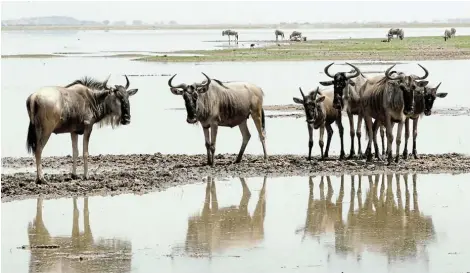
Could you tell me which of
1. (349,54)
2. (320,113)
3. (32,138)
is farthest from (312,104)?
(349,54)

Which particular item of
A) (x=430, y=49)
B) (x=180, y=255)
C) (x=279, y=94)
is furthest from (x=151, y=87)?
(x=430, y=49)

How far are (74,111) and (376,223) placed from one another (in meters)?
5.12

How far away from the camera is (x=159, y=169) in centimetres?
1519

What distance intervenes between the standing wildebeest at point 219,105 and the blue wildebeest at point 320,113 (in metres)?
0.78

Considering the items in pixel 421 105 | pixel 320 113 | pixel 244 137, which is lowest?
pixel 244 137

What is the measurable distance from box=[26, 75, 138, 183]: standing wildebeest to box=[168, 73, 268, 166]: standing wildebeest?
3.60ft

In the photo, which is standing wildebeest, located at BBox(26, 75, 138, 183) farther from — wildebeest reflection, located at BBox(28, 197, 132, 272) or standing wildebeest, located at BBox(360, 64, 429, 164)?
standing wildebeest, located at BBox(360, 64, 429, 164)

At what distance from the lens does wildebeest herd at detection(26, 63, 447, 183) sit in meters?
13.6

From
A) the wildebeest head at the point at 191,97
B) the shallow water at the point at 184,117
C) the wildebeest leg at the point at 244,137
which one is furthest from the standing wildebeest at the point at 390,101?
the wildebeest head at the point at 191,97

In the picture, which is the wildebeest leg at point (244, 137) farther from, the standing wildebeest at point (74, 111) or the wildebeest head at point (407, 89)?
the wildebeest head at point (407, 89)

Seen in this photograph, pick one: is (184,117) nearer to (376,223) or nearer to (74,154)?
(74,154)

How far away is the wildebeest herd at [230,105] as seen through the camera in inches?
534

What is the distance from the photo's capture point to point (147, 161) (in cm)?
1603

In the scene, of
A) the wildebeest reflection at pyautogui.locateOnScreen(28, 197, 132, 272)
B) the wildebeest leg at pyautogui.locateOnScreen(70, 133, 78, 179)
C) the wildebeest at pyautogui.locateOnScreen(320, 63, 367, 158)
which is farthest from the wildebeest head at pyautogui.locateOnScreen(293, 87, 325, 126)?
the wildebeest reflection at pyautogui.locateOnScreen(28, 197, 132, 272)
